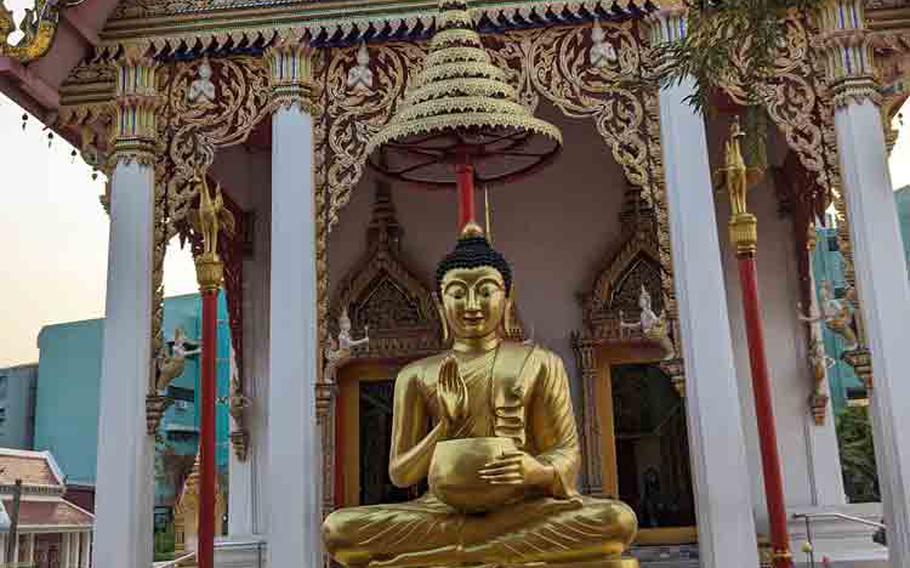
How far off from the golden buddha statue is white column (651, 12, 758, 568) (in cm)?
206

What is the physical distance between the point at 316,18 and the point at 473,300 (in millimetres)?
3572

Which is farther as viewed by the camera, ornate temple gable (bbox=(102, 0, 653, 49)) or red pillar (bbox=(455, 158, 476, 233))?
ornate temple gable (bbox=(102, 0, 653, 49))

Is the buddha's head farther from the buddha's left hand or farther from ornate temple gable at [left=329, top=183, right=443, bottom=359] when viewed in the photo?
ornate temple gable at [left=329, top=183, right=443, bottom=359]

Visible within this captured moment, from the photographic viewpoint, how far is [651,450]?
923cm

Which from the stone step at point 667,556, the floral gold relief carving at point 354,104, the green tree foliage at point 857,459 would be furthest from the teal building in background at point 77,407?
the floral gold relief carving at point 354,104

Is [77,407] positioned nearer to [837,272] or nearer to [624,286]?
[624,286]

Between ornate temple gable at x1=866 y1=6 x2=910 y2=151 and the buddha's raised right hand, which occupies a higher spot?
ornate temple gable at x1=866 y1=6 x2=910 y2=151

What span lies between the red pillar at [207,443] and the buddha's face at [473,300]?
1913mm

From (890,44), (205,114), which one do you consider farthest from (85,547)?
(890,44)

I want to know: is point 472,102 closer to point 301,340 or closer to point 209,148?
point 301,340

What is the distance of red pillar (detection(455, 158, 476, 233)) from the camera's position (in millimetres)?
5934

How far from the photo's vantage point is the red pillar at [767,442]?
496 centimetres

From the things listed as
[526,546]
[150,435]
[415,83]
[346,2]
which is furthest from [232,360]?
[526,546]

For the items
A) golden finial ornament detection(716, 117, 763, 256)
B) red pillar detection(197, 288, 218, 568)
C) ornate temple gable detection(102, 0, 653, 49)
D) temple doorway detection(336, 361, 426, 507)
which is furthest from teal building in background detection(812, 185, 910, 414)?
red pillar detection(197, 288, 218, 568)
